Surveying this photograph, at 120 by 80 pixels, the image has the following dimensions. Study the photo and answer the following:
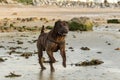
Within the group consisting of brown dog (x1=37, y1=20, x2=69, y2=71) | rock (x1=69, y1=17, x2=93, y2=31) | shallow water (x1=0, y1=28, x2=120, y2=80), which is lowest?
rock (x1=69, y1=17, x2=93, y2=31)

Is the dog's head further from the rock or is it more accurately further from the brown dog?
the rock

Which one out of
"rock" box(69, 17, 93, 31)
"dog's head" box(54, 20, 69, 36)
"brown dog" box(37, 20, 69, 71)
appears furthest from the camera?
"rock" box(69, 17, 93, 31)

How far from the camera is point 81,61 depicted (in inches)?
720

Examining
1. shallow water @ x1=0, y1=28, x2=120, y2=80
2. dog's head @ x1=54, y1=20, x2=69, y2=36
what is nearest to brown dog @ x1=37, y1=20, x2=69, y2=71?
dog's head @ x1=54, y1=20, x2=69, y2=36

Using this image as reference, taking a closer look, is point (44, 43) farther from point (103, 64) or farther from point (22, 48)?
point (22, 48)

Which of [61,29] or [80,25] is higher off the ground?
[61,29]

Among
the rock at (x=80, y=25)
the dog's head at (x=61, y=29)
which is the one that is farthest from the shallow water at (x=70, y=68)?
the rock at (x=80, y=25)

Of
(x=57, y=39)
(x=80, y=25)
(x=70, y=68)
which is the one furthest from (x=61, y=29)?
(x=80, y=25)

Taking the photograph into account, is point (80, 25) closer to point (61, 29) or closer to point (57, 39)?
point (57, 39)

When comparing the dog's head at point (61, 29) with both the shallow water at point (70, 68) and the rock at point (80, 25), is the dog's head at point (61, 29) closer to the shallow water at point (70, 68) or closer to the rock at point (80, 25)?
the shallow water at point (70, 68)

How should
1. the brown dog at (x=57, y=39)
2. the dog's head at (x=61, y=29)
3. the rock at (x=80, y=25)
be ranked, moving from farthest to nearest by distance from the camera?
the rock at (x=80, y=25)
the brown dog at (x=57, y=39)
the dog's head at (x=61, y=29)

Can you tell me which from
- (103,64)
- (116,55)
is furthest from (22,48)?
(103,64)

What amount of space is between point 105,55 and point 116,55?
0.48 metres

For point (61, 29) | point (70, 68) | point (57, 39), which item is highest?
point (61, 29)
